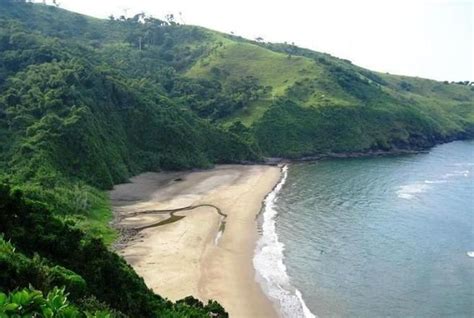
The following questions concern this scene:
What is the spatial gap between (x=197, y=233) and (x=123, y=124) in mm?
37019

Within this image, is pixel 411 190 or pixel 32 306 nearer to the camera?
pixel 32 306

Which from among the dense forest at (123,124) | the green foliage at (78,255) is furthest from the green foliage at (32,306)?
the green foliage at (78,255)

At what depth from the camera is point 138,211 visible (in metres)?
56.5

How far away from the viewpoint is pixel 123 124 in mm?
81125

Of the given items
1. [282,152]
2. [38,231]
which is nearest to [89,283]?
[38,231]

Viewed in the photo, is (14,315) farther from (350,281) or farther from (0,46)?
(0,46)

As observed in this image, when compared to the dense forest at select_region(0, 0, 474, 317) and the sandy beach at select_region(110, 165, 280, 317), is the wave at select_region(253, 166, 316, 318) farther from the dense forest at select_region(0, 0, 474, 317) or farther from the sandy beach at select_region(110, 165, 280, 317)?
the dense forest at select_region(0, 0, 474, 317)

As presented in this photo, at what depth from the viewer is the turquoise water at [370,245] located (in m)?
36.0

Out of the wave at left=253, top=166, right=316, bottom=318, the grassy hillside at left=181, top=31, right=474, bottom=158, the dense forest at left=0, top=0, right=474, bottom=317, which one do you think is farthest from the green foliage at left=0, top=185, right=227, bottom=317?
the grassy hillside at left=181, top=31, right=474, bottom=158

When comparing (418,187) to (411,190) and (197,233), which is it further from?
(197,233)

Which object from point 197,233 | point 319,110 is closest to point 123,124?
point 197,233

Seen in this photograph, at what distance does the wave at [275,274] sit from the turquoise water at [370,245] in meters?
0.08

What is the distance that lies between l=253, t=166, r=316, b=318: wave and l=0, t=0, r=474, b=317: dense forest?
9467 millimetres

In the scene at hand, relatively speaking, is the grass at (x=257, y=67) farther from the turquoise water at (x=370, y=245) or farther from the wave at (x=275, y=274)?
the wave at (x=275, y=274)
